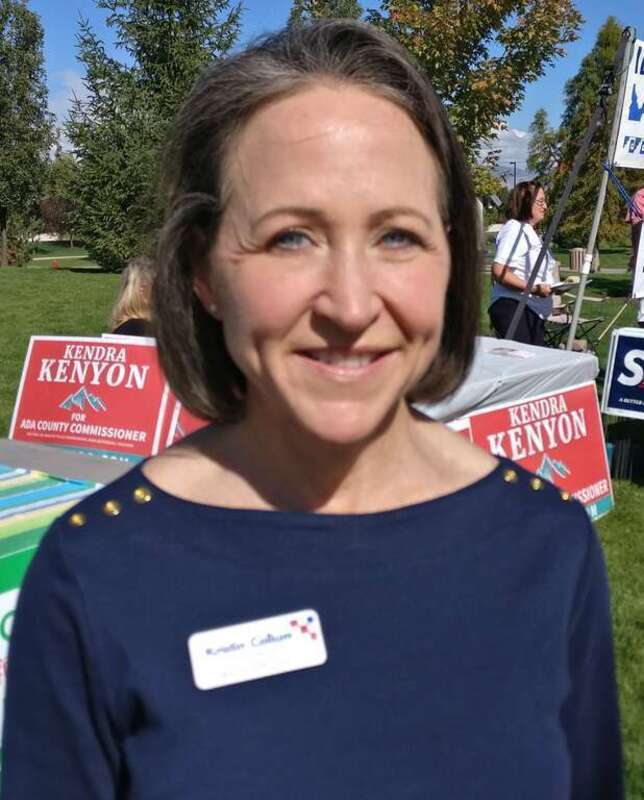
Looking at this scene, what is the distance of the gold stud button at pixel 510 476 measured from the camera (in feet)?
4.47

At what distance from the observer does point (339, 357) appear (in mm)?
1151

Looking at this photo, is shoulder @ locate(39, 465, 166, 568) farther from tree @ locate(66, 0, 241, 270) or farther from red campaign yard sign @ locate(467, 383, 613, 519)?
tree @ locate(66, 0, 241, 270)

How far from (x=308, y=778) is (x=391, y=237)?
669mm

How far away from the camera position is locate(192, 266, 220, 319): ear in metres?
1.27

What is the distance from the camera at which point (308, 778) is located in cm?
111

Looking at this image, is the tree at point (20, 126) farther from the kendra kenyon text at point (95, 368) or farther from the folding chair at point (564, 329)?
the kendra kenyon text at point (95, 368)

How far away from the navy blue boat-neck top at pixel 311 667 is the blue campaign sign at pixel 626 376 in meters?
4.83

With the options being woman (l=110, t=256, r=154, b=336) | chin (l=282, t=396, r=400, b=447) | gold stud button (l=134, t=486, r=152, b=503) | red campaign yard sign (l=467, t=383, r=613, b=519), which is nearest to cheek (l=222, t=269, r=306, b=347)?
chin (l=282, t=396, r=400, b=447)

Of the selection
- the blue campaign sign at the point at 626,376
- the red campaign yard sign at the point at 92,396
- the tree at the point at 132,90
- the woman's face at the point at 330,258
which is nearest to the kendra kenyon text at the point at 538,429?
the blue campaign sign at the point at 626,376

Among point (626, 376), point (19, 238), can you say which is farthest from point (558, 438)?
point (19, 238)

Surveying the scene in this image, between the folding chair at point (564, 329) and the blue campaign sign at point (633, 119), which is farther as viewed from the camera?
the folding chair at point (564, 329)

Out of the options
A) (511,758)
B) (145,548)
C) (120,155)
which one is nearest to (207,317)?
(145,548)

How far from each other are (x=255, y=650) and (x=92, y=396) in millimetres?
Answer: 3895

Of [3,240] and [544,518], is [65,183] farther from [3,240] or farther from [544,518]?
[544,518]
